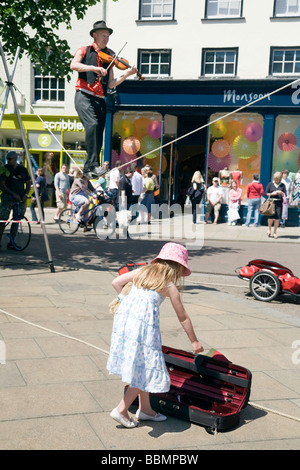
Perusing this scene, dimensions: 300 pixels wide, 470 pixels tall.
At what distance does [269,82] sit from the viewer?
19328 mm

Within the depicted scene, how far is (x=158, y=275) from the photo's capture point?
13.1 feet

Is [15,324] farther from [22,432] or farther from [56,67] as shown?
[56,67]

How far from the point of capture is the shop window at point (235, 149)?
20.1 m

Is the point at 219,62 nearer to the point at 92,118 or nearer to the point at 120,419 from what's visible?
the point at 92,118

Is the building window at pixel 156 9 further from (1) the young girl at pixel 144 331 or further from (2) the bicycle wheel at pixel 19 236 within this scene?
(1) the young girl at pixel 144 331

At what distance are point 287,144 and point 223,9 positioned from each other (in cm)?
553

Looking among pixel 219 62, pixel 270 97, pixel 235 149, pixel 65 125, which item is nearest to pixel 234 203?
pixel 235 149

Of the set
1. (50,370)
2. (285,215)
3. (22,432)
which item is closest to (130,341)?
(22,432)

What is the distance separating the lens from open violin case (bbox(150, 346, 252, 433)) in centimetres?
411

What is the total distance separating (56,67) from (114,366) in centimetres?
864

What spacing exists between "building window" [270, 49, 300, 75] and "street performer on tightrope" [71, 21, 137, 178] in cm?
1464

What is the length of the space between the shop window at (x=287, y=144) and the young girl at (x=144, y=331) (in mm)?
16649

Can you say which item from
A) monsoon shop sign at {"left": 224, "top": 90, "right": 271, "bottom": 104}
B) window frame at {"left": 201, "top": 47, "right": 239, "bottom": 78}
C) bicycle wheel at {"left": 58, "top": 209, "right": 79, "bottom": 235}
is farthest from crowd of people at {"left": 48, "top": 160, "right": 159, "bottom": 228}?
window frame at {"left": 201, "top": 47, "right": 239, "bottom": 78}
